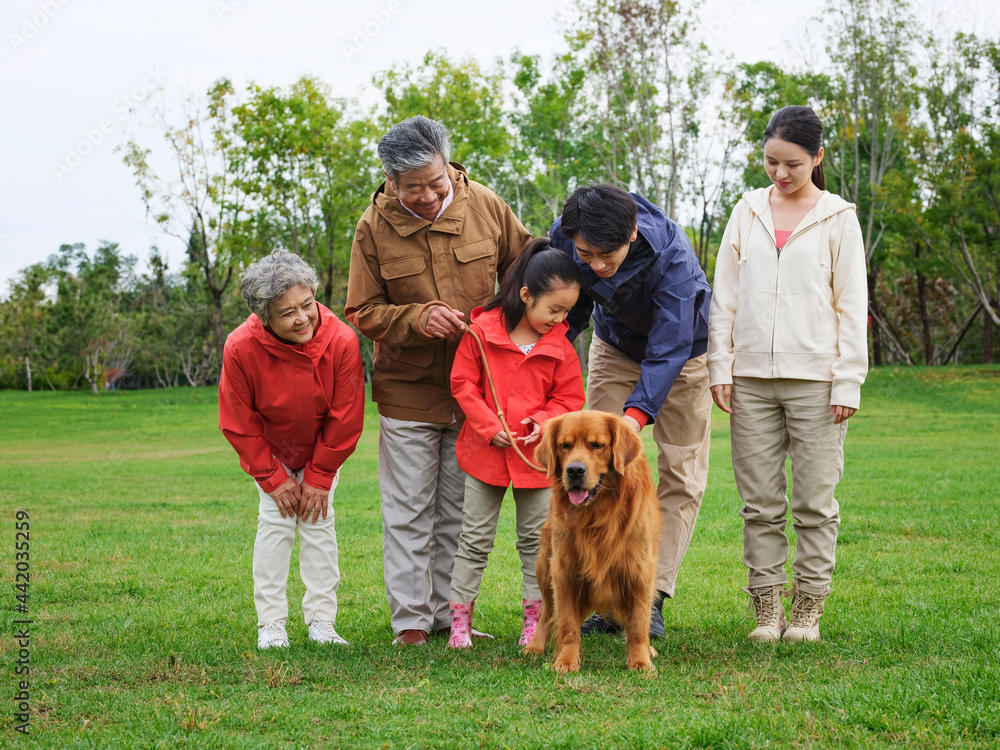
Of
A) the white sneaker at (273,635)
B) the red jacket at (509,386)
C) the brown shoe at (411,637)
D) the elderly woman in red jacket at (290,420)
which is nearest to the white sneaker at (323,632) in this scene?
the elderly woman in red jacket at (290,420)

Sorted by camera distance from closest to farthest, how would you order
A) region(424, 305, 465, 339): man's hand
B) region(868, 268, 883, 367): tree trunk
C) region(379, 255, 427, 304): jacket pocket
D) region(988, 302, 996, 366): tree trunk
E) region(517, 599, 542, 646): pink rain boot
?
region(424, 305, 465, 339): man's hand, region(517, 599, 542, 646): pink rain boot, region(379, 255, 427, 304): jacket pocket, region(988, 302, 996, 366): tree trunk, region(868, 268, 883, 367): tree trunk

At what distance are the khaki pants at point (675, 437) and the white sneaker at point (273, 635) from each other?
2.11 metres

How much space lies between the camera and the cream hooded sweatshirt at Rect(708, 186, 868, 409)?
172 inches

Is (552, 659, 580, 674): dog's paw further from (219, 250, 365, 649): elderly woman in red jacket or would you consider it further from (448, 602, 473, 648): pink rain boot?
(219, 250, 365, 649): elderly woman in red jacket

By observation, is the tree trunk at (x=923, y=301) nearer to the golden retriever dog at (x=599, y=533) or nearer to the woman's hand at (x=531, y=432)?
the woman's hand at (x=531, y=432)

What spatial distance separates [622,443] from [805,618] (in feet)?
4.87

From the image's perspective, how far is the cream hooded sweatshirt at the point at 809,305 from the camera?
172 inches

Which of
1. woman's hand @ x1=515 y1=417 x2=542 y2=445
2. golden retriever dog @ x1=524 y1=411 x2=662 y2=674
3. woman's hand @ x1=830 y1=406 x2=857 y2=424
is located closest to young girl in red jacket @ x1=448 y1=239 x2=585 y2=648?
woman's hand @ x1=515 y1=417 x2=542 y2=445

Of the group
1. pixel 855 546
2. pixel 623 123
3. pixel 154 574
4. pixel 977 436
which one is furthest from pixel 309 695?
pixel 623 123

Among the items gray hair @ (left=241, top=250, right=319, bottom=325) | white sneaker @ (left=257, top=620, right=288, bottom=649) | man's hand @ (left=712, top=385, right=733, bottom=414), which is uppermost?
gray hair @ (left=241, top=250, right=319, bottom=325)

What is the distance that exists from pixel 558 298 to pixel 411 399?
1.09 metres

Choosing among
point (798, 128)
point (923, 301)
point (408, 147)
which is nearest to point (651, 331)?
point (798, 128)

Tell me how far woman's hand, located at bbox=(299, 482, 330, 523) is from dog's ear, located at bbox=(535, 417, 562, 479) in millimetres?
1373

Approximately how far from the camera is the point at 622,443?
4055 millimetres
